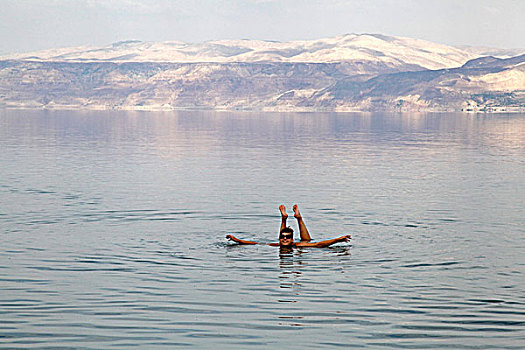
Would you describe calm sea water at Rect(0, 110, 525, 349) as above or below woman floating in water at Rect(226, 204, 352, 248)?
below

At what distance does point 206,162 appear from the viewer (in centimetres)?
6272

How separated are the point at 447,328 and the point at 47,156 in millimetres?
54372

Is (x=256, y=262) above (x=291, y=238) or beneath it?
beneath

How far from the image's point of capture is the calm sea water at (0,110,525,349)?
57.4ft

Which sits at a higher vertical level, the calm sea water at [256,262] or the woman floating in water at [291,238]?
the woman floating in water at [291,238]

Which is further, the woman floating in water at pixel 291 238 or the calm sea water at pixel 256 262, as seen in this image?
the woman floating in water at pixel 291 238

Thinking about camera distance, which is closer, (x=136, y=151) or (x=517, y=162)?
(x=517, y=162)

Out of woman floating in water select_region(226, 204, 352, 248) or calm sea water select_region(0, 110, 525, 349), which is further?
woman floating in water select_region(226, 204, 352, 248)

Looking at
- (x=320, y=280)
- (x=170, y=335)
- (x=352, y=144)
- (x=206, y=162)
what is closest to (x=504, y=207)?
(x=320, y=280)

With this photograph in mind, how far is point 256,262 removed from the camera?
25.1 metres

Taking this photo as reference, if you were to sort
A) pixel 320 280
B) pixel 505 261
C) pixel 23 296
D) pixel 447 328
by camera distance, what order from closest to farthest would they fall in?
pixel 447 328
pixel 23 296
pixel 320 280
pixel 505 261

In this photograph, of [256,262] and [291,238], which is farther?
[291,238]

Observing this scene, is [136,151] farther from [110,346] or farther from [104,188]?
[110,346]

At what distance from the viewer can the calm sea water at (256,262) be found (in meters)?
17.5
